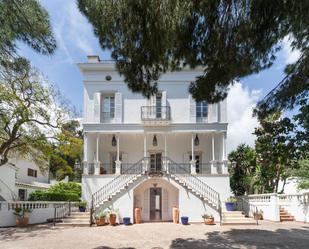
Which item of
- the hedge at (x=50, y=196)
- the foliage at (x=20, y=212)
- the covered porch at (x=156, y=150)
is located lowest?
the foliage at (x=20, y=212)

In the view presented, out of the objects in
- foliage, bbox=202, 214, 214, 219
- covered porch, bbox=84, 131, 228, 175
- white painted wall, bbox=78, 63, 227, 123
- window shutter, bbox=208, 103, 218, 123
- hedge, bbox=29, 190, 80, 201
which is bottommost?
foliage, bbox=202, 214, 214, 219

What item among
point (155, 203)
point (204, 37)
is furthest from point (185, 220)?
point (204, 37)

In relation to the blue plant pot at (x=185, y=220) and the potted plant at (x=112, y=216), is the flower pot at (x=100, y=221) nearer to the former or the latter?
the potted plant at (x=112, y=216)

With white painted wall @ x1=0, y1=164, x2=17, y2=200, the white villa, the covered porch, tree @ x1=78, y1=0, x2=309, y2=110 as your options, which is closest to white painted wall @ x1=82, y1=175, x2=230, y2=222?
the white villa

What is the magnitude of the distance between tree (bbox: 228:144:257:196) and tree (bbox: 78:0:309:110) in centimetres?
1427

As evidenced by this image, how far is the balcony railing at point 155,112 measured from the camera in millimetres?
19422

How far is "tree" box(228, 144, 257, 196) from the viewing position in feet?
69.2

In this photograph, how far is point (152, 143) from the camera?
20.1 metres

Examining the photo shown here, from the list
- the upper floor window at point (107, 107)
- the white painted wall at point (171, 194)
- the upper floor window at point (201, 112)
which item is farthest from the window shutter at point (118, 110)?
the upper floor window at point (201, 112)

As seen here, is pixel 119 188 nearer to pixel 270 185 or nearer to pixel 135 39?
pixel 270 185

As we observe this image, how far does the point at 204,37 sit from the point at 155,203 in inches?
541

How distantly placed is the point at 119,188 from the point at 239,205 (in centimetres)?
790

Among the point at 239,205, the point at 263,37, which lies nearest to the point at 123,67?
the point at 263,37

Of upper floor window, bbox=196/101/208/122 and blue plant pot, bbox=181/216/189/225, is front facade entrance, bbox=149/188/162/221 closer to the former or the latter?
blue plant pot, bbox=181/216/189/225
